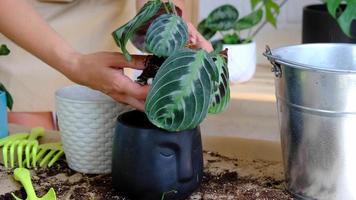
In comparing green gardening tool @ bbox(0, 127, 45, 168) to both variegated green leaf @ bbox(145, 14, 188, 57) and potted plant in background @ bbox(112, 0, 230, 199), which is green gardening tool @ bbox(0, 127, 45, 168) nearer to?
potted plant in background @ bbox(112, 0, 230, 199)

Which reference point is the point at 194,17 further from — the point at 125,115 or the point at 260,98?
the point at 125,115

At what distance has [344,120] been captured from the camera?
23.4 inches

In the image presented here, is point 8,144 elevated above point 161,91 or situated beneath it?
situated beneath

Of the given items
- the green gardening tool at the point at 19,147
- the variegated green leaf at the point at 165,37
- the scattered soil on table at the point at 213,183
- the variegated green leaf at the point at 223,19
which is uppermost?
the variegated green leaf at the point at 165,37

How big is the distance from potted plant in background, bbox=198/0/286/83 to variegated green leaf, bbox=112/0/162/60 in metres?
0.76

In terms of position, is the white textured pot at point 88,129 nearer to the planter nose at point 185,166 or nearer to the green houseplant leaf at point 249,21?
the planter nose at point 185,166

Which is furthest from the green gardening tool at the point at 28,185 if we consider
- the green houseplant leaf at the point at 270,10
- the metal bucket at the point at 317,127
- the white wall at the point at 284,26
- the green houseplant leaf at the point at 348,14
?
the white wall at the point at 284,26

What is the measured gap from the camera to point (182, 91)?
0.54 meters

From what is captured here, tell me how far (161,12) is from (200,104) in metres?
0.14

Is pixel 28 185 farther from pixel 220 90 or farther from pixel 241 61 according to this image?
pixel 241 61

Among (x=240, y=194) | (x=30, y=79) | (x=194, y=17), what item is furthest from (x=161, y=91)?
(x=194, y=17)

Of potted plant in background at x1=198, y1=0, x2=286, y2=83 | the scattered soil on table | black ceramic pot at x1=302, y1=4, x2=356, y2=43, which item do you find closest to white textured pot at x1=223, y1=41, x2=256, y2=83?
potted plant in background at x1=198, y1=0, x2=286, y2=83

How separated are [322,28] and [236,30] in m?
0.23

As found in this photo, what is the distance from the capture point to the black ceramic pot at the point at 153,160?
61 cm
